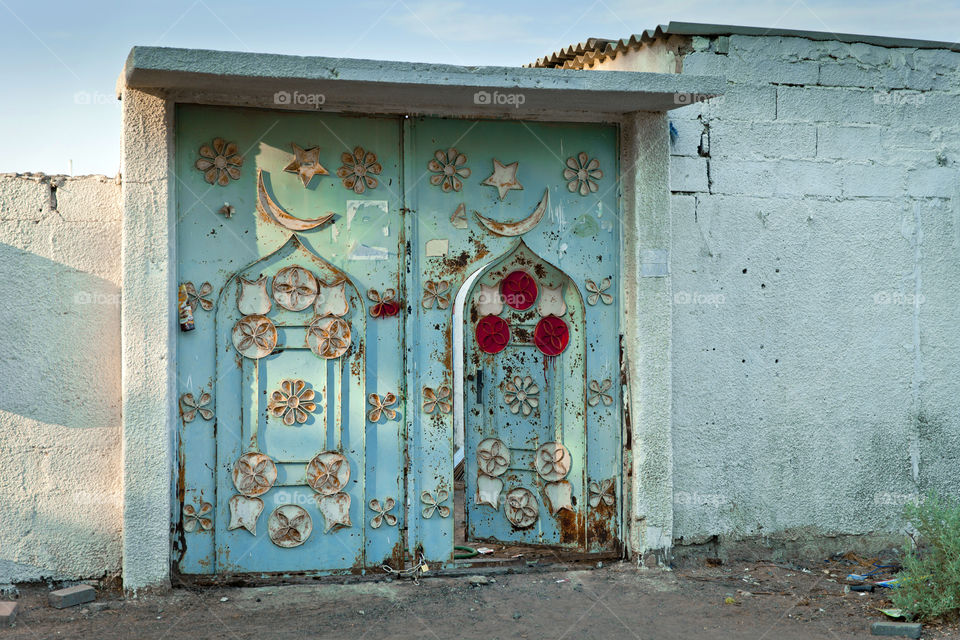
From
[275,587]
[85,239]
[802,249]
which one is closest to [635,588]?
[275,587]

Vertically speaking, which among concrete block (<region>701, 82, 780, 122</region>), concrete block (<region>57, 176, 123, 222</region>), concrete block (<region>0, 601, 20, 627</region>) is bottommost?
concrete block (<region>0, 601, 20, 627</region>)

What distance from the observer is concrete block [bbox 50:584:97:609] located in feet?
15.3

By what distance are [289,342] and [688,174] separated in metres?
2.58

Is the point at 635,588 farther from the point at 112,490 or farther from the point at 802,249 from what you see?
the point at 112,490

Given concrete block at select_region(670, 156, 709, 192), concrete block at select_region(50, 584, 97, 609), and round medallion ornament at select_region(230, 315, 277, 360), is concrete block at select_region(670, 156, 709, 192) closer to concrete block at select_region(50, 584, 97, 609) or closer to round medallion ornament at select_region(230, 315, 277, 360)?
round medallion ornament at select_region(230, 315, 277, 360)

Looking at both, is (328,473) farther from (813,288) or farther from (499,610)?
(813,288)

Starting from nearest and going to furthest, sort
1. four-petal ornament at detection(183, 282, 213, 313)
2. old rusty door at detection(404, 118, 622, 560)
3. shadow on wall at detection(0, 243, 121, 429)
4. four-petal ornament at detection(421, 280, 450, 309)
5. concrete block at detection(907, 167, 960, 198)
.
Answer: shadow on wall at detection(0, 243, 121, 429)
four-petal ornament at detection(183, 282, 213, 313)
four-petal ornament at detection(421, 280, 450, 309)
old rusty door at detection(404, 118, 622, 560)
concrete block at detection(907, 167, 960, 198)

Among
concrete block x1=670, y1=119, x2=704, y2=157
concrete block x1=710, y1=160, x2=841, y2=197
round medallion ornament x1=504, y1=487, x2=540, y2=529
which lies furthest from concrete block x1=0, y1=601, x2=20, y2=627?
concrete block x1=710, y1=160, x2=841, y2=197

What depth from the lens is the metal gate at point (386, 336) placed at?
5000 mm

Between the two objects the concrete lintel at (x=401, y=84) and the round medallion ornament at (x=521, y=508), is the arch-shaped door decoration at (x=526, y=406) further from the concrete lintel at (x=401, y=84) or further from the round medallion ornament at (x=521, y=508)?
the concrete lintel at (x=401, y=84)

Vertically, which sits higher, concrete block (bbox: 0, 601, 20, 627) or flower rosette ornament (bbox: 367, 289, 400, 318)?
flower rosette ornament (bbox: 367, 289, 400, 318)

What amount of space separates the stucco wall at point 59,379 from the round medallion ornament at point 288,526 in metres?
0.84

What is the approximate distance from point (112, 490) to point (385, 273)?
1890 millimetres

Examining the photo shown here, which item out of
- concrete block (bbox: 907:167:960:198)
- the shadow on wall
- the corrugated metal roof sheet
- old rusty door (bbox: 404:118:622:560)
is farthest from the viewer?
concrete block (bbox: 907:167:960:198)
